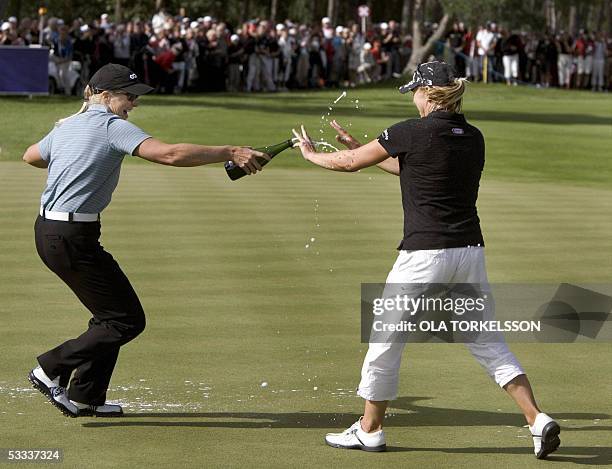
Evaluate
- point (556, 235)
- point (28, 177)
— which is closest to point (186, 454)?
point (556, 235)

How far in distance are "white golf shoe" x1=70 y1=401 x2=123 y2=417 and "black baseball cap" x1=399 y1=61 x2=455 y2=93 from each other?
2.53 m

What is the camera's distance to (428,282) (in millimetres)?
7285

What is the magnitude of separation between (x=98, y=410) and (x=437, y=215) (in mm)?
2316

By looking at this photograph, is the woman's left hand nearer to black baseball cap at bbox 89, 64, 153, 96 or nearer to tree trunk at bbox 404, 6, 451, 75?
black baseball cap at bbox 89, 64, 153, 96

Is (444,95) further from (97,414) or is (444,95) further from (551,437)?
(97,414)

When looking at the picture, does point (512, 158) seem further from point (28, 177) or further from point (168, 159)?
point (168, 159)

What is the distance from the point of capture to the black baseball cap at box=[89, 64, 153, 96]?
7875 mm

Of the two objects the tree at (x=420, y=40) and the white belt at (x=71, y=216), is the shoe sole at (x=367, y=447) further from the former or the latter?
the tree at (x=420, y=40)

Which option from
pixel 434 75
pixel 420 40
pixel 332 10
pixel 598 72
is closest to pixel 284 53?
pixel 420 40

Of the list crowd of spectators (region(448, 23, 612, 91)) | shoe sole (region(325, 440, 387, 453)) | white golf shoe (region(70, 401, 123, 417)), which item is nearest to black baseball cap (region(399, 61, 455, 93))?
shoe sole (region(325, 440, 387, 453))

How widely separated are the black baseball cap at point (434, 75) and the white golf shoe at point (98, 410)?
99.6 inches

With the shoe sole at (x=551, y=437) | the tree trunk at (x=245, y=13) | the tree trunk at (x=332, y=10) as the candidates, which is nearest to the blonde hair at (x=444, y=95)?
the shoe sole at (x=551, y=437)

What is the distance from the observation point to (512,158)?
2717 centimetres

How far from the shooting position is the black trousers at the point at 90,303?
7.80 meters
